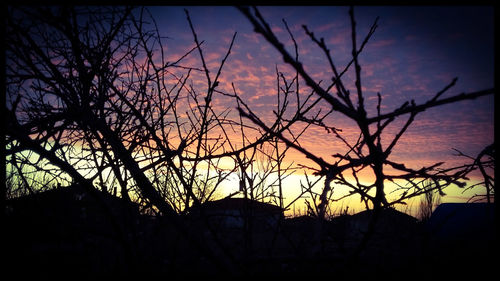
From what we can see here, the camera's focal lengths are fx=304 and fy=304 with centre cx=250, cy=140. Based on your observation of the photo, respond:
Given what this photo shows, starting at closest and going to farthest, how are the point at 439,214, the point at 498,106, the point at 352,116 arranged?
the point at 352,116 < the point at 498,106 < the point at 439,214

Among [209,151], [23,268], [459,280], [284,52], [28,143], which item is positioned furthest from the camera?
[209,151]

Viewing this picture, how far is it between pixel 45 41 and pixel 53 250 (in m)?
1.73

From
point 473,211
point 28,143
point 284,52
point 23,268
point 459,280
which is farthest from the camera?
point 473,211

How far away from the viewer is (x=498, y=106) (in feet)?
3.02

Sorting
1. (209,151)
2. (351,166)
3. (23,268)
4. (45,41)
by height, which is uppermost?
(45,41)

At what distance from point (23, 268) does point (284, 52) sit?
82.0 inches

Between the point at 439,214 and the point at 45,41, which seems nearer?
the point at 45,41

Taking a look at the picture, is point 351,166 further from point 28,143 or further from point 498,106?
point 28,143

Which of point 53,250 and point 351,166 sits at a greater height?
point 351,166

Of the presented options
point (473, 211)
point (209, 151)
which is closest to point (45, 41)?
point (209, 151)

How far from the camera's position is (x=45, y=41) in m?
2.54

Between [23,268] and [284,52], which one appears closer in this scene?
[284,52]

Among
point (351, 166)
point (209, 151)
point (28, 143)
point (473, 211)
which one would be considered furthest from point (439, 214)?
point (28, 143)

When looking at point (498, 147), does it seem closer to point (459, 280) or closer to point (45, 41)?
point (459, 280)
